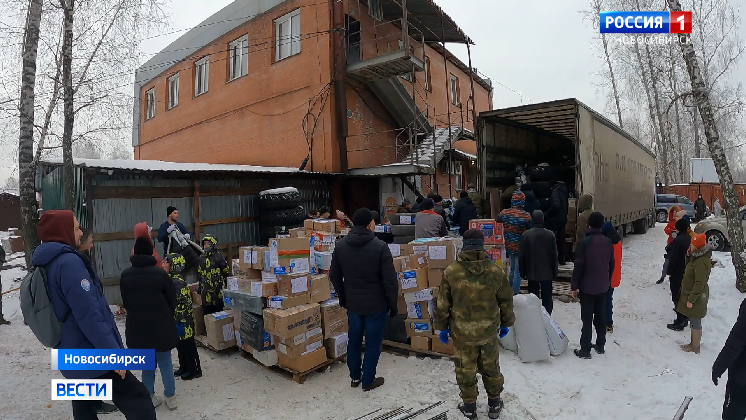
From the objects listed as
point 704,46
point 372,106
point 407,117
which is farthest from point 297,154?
point 704,46

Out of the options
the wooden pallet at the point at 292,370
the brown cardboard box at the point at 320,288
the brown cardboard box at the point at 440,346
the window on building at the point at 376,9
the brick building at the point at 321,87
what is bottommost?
the wooden pallet at the point at 292,370

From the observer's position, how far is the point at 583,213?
8320 mm

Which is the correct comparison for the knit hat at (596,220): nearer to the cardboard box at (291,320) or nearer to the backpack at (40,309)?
the cardboard box at (291,320)

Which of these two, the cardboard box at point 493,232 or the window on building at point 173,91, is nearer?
the cardboard box at point 493,232

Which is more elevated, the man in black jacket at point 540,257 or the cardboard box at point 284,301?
the man in black jacket at point 540,257

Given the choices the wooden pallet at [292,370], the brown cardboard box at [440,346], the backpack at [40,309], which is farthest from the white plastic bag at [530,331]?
the backpack at [40,309]

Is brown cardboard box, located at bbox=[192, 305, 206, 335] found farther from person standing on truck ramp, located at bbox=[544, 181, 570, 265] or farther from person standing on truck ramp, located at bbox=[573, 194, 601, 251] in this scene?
person standing on truck ramp, located at bbox=[544, 181, 570, 265]

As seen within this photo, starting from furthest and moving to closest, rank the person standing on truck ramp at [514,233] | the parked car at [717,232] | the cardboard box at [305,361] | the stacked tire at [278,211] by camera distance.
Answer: the parked car at [717,232] → the stacked tire at [278,211] → the person standing on truck ramp at [514,233] → the cardboard box at [305,361]

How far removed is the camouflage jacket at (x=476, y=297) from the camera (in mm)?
3885

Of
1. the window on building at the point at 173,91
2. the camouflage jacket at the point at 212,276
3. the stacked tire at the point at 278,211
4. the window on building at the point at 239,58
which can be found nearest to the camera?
the camouflage jacket at the point at 212,276

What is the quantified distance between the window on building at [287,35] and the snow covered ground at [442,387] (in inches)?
434

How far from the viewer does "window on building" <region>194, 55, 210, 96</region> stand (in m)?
17.6

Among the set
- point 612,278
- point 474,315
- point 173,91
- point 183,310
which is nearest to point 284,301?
point 183,310

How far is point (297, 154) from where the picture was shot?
13.7m
